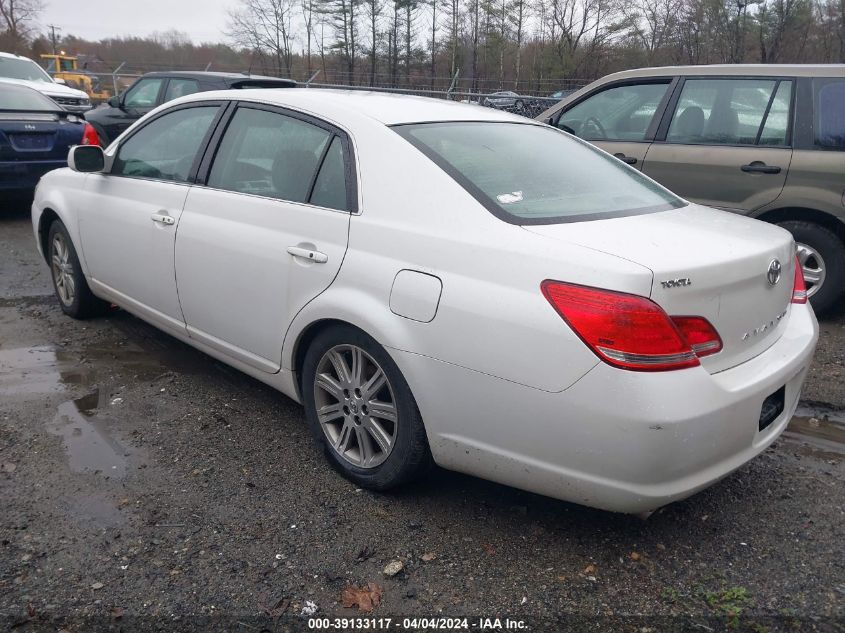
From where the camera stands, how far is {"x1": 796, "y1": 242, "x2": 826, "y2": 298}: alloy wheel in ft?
17.4

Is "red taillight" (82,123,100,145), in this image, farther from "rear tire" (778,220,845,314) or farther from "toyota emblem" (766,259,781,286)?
"toyota emblem" (766,259,781,286)

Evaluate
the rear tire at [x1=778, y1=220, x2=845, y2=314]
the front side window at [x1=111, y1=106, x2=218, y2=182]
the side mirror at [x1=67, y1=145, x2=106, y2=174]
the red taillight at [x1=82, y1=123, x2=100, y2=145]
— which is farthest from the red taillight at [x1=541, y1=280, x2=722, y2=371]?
the red taillight at [x1=82, y1=123, x2=100, y2=145]

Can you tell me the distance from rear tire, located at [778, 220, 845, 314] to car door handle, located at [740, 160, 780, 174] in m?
0.40

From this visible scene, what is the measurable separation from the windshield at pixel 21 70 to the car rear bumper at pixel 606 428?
13742mm

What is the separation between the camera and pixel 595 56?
35406 mm

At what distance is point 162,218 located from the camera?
385 cm

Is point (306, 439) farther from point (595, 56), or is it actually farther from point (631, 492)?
point (595, 56)

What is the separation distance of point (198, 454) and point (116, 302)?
1632 millimetres

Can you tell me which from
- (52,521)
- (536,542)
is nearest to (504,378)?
(536,542)

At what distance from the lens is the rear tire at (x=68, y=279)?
4867 millimetres

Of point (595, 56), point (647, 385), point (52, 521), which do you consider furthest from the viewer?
point (595, 56)

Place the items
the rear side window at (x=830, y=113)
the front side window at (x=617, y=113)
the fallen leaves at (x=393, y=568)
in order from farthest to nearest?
the front side window at (x=617, y=113), the rear side window at (x=830, y=113), the fallen leaves at (x=393, y=568)

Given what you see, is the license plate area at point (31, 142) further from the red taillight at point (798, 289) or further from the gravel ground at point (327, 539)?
the red taillight at point (798, 289)

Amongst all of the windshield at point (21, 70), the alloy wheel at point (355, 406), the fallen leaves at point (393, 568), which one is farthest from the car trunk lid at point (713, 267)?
the windshield at point (21, 70)
